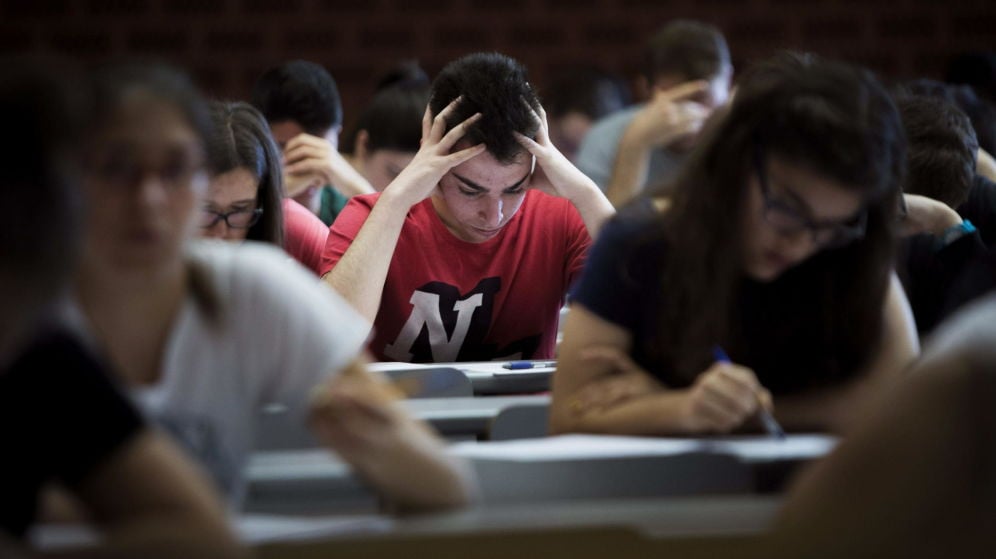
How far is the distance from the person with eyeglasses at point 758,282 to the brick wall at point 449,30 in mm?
5603

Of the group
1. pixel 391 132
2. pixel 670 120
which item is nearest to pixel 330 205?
pixel 391 132

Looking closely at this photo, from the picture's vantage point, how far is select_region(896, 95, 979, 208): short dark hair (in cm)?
277

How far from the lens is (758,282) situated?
1.86 m

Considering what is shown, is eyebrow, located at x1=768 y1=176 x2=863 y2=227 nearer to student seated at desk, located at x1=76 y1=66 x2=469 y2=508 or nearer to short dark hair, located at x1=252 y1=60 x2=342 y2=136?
student seated at desk, located at x1=76 y1=66 x2=469 y2=508

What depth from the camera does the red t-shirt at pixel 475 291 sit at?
8.92 ft

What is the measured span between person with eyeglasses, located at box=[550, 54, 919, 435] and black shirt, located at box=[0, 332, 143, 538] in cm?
81

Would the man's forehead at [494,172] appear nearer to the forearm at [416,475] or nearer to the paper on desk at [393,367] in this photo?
the paper on desk at [393,367]

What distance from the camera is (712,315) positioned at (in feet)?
5.86

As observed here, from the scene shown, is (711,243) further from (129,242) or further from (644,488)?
(129,242)

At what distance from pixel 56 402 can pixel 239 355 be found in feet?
0.86

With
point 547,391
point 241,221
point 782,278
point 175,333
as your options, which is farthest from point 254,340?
point 241,221

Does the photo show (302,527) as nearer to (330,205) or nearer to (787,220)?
(787,220)

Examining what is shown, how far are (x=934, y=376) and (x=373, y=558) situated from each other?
50cm

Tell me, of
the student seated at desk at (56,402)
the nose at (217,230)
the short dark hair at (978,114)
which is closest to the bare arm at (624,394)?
the student seated at desk at (56,402)
